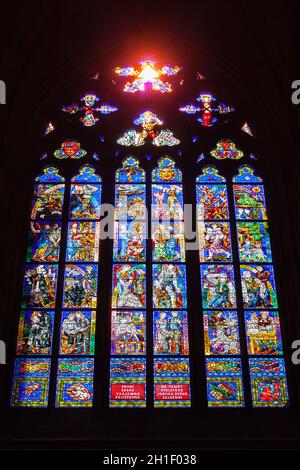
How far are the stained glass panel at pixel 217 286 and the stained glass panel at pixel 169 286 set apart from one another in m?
0.26

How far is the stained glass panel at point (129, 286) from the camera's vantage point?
8.23 m

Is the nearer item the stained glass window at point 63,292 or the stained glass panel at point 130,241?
the stained glass window at point 63,292

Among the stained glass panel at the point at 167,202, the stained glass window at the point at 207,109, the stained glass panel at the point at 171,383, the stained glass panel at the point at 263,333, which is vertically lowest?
the stained glass panel at the point at 171,383

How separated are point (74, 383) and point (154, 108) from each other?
4507 mm

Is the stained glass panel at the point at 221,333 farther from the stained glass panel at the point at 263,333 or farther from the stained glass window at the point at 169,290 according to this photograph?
the stained glass window at the point at 169,290

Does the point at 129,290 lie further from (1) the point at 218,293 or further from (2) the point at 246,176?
(2) the point at 246,176

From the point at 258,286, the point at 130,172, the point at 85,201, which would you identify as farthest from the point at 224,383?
the point at 130,172

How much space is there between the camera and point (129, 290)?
8320 mm

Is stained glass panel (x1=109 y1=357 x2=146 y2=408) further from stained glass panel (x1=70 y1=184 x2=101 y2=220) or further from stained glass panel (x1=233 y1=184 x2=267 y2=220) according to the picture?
stained glass panel (x1=233 y1=184 x2=267 y2=220)

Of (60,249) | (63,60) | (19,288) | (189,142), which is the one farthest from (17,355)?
(63,60)

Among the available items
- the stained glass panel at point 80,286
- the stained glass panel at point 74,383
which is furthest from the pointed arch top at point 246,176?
the stained glass panel at point 74,383

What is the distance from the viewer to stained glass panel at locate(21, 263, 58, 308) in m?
8.24

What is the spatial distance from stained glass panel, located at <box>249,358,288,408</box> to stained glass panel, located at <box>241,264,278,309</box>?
73cm

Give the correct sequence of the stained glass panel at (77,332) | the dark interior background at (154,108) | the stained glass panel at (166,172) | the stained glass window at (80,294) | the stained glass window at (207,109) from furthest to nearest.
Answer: the stained glass window at (207,109)
the stained glass panel at (166,172)
the stained glass panel at (77,332)
the stained glass window at (80,294)
the dark interior background at (154,108)
